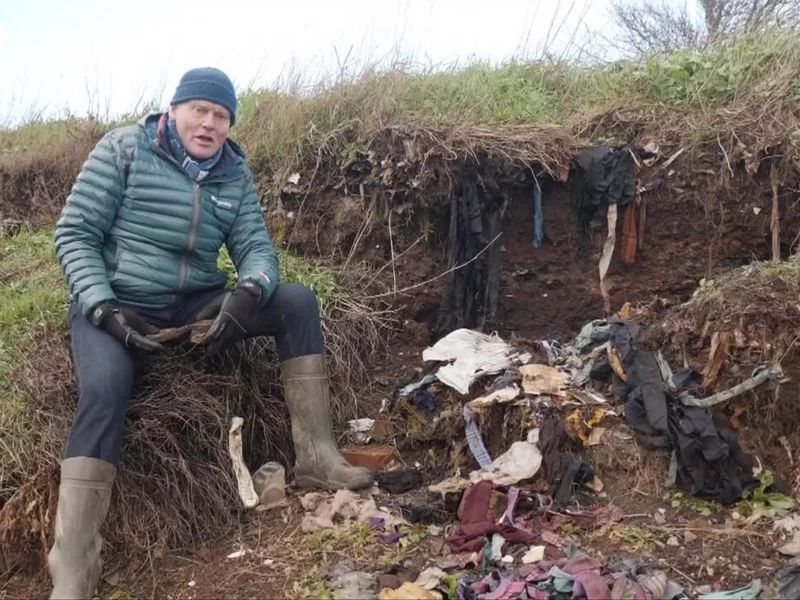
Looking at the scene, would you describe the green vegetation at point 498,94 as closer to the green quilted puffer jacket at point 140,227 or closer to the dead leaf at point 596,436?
the green quilted puffer jacket at point 140,227

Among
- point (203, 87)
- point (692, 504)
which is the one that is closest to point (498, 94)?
point (203, 87)

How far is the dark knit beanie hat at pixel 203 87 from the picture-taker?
3201 mm

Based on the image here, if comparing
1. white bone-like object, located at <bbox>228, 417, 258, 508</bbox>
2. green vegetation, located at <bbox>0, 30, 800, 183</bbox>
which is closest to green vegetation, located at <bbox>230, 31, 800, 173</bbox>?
green vegetation, located at <bbox>0, 30, 800, 183</bbox>

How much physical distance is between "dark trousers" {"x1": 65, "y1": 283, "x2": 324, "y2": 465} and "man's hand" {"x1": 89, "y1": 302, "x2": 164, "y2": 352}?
0.14 feet

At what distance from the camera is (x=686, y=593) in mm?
2598

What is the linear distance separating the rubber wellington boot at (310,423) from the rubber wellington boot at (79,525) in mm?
889

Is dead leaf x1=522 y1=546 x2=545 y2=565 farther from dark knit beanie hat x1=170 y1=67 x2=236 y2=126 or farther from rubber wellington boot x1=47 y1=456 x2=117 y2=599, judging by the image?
dark knit beanie hat x1=170 y1=67 x2=236 y2=126

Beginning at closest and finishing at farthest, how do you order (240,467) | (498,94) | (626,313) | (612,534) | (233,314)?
(612,534) → (233,314) → (240,467) → (626,313) → (498,94)

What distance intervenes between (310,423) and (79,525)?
1074mm

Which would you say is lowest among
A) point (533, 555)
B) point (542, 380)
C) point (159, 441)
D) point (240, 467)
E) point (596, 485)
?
point (533, 555)

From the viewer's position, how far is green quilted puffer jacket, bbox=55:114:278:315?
10.1 ft

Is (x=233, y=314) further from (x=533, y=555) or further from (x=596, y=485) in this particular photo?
(x=596, y=485)

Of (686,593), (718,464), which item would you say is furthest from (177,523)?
(718,464)

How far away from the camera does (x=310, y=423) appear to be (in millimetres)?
3455
